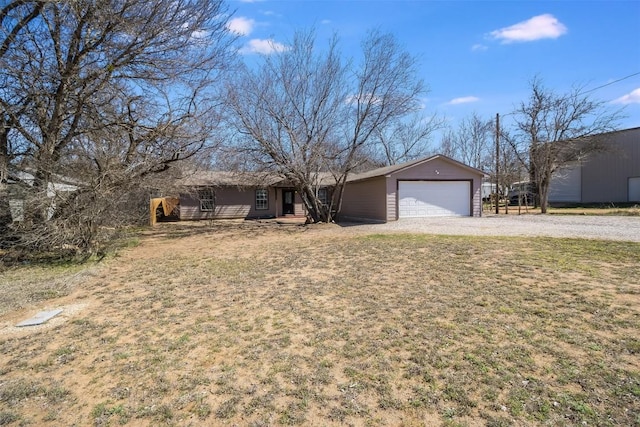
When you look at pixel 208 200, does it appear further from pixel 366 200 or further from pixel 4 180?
pixel 4 180

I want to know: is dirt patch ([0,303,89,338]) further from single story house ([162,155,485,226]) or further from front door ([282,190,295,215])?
front door ([282,190,295,215])

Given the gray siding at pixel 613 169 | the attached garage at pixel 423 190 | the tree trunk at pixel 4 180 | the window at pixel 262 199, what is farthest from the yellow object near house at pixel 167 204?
the gray siding at pixel 613 169

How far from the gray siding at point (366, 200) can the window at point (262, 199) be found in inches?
201

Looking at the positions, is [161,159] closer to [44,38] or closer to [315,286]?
[44,38]

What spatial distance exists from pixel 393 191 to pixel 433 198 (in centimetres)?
231

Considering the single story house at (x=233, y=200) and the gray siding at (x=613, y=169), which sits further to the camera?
the gray siding at (x=613, y=169)

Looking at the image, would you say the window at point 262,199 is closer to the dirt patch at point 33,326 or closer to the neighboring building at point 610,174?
the dirt patch at point 33,326

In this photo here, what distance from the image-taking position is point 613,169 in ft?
86.0

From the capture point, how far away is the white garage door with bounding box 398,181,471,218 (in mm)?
16562

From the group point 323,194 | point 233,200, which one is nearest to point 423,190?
point 323,194

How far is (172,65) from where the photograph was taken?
880 centimetres

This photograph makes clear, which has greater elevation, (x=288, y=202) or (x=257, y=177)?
(x=257, y=177)

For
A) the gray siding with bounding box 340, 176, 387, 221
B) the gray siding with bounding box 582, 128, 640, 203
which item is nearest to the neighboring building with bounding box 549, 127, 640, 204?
the gray siding with bounding box 582, 128, 640, 203

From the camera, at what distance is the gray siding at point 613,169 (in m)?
25.1
